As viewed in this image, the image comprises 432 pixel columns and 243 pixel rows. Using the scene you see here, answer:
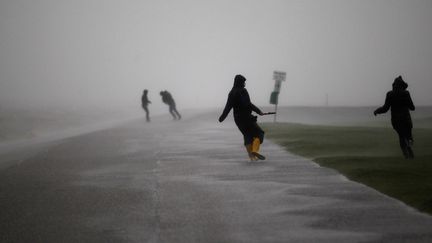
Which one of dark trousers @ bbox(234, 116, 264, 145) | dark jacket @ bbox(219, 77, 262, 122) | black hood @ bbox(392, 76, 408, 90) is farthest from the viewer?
dark jacket @ bbox(219, 77, 262, 122)

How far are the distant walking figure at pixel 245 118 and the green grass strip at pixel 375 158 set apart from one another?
1.59m

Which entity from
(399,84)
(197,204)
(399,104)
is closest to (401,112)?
(399,104)

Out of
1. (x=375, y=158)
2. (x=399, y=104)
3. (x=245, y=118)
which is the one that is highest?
(x=399, y=104)

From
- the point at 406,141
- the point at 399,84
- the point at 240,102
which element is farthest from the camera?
the point at 240,102

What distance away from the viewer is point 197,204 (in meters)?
9.73

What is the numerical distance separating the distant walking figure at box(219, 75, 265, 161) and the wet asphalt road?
0.57m

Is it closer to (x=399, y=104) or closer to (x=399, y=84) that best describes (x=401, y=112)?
(x=399, y=104)

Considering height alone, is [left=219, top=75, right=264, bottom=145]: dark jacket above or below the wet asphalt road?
above

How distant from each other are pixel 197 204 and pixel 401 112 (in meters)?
7.92

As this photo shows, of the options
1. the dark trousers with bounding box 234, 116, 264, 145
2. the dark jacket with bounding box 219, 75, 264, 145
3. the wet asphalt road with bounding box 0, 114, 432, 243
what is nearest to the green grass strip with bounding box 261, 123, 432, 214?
the wet asphalt road with bounding box 0, 114, 432, 243

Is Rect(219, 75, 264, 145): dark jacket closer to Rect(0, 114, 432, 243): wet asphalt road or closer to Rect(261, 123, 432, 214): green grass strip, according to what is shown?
Rect(0, 114, 432, 243): wet asphalt road

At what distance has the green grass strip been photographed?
10.2m

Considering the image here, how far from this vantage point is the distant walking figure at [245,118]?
51.2ft

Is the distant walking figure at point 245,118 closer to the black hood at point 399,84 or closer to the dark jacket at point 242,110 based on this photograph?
the dark jacket at point 242,110
